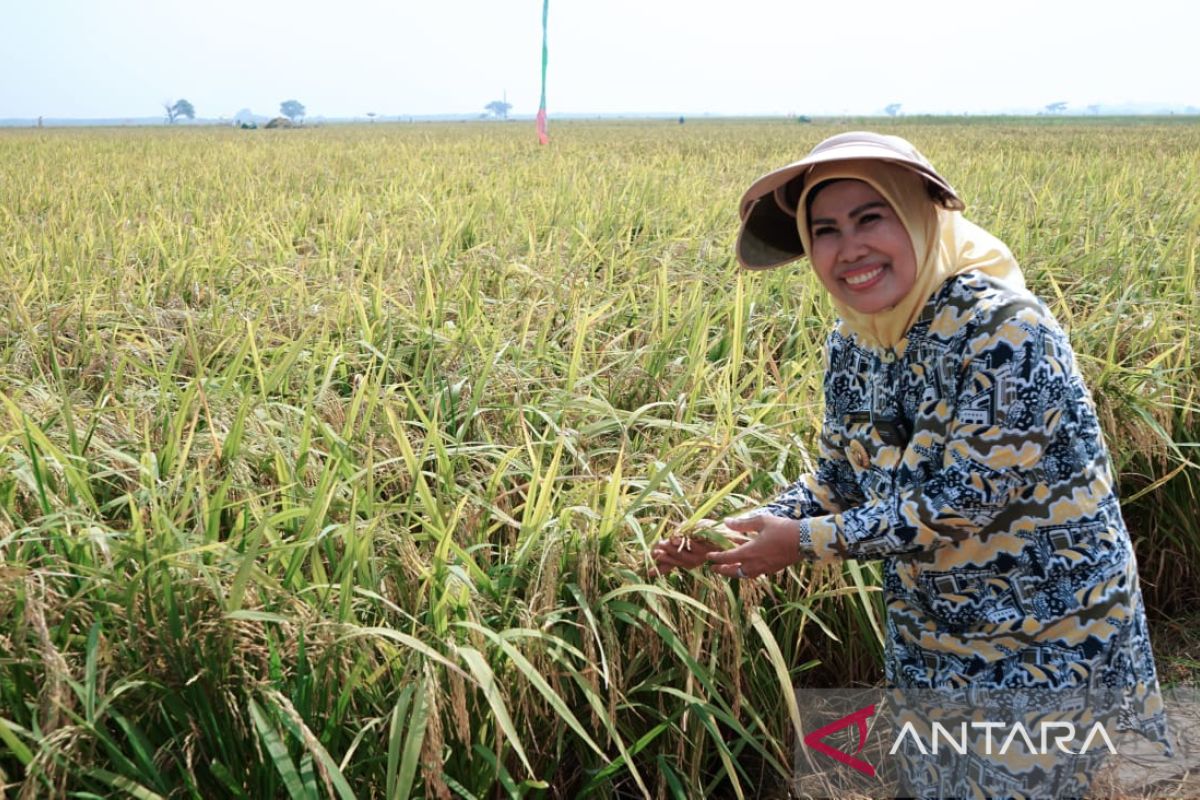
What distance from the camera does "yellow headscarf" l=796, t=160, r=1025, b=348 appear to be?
1.14m

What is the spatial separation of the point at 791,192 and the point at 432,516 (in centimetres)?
74

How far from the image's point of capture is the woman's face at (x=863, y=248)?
1.15 metres

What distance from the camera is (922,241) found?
1152 mm

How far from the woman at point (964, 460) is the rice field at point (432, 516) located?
320 millimetres

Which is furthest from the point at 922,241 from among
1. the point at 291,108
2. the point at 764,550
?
the point at 291,108

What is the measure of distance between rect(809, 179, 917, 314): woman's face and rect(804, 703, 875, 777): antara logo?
2.80ft

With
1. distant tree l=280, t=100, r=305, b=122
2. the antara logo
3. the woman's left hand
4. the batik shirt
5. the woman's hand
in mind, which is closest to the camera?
the batik shirt

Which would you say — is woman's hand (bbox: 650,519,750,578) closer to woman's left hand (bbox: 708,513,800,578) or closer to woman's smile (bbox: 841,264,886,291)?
woman's left hand (bbox: 708,513,800,578)

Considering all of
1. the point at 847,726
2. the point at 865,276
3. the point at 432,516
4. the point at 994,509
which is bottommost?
the point at 847,726

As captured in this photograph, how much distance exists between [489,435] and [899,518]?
1.01 m

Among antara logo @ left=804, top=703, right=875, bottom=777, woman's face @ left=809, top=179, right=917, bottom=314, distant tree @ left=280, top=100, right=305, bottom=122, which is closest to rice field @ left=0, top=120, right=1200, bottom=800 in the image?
antara logo @ left=804, top=703, right=875, bottom=777

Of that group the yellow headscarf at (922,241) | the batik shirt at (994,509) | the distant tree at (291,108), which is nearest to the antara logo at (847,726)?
the batik shirt at (994,509)

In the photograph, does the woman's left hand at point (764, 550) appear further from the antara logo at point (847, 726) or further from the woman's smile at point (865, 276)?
the antara logo at point (847, 726)

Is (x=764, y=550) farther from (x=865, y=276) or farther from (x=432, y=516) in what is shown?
(x=432, y=516)
